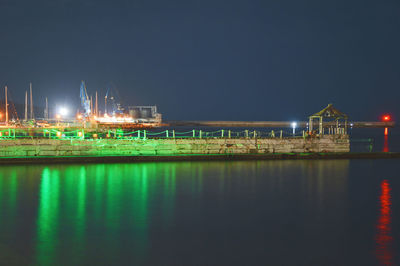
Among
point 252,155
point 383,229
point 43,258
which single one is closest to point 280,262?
point 383,229

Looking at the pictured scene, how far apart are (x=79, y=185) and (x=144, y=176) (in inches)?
136

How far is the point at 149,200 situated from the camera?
14.3 meters

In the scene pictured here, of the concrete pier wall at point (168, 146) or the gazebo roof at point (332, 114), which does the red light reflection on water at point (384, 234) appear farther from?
the gazebo roof at point (332, 114)

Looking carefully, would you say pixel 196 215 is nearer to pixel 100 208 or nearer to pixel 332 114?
pixel 100 208

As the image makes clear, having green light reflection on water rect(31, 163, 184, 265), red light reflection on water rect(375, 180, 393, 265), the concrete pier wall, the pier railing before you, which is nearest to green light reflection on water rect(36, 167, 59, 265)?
green light reflection on water rect(31, 163, 184, 265)

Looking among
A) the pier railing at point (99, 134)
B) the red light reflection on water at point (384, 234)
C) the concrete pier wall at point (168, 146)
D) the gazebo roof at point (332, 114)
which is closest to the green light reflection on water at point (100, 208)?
A: the concrete pier wall at point (168, 146)

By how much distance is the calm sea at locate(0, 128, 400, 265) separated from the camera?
8867 mm

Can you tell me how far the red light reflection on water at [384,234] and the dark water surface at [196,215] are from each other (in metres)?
0.03

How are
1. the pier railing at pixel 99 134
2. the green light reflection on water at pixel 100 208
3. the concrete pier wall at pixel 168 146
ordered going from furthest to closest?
the pier railing at pixel 99 134, the concrete pier wall at pixel 168 146, the green light reflection on water at pixel 100 208

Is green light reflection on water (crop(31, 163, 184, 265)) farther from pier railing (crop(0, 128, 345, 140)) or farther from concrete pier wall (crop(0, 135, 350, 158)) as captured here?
pier railing (crop(0, 128, 345, 140))

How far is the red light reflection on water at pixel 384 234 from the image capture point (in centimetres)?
907

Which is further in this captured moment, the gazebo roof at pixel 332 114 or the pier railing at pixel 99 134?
the gazebo roof at pixel 332 114

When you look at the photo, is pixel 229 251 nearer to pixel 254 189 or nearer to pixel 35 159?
pixel 254 189

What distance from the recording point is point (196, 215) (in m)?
12.3
